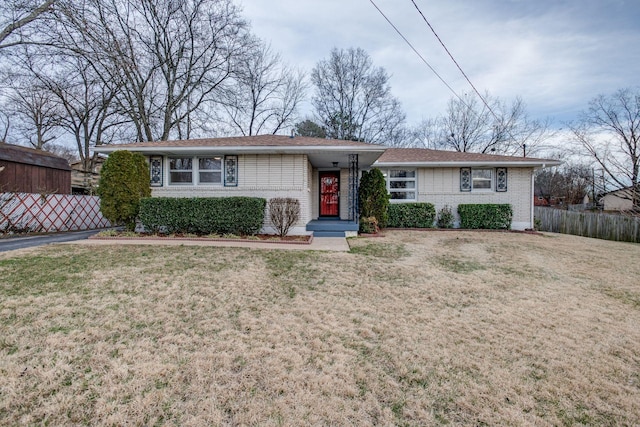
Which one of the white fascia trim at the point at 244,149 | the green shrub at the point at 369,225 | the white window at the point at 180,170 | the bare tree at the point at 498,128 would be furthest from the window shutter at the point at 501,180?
the bare tree at the point at 498,128

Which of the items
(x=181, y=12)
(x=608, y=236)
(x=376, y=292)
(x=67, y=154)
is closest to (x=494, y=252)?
(x=376, y=292)

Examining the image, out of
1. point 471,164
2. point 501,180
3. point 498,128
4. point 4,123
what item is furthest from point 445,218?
point 4,123

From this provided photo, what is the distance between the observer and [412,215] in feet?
41.1

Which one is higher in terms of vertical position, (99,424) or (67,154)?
(67,154)

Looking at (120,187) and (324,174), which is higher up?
(324,174)

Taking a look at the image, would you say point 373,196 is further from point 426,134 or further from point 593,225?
point 426,134

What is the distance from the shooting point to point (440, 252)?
7832 mm

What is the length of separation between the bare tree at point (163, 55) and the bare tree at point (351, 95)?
8.81 meters

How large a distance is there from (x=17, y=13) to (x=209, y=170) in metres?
9.45

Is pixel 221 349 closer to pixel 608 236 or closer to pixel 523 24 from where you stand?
pixel 523 24

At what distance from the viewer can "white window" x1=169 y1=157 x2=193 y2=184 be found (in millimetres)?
10516

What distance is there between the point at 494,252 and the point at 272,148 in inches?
268

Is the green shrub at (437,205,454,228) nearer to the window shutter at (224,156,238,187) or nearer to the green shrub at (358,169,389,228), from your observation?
the green shrub at (358,169,389,228)

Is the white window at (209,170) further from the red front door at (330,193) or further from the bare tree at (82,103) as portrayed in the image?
the bare tree at (82,103)
